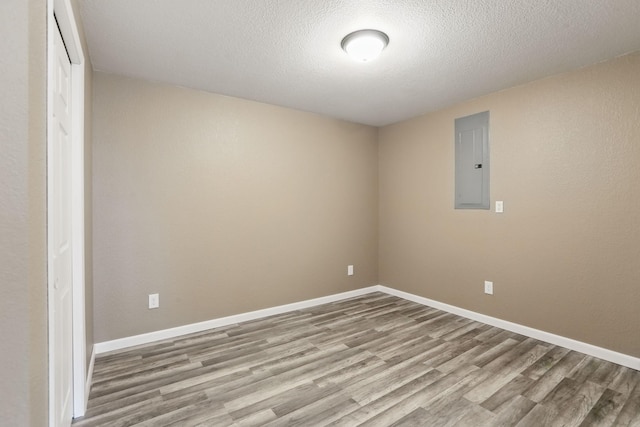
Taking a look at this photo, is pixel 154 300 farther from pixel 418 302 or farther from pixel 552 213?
pixel 552 213

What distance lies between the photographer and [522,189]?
282cm

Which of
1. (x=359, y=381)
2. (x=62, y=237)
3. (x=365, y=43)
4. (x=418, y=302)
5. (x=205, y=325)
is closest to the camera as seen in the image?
(x=62, y=237)

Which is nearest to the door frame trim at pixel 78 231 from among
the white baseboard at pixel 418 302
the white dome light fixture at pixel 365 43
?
the white baseboard at pixel 418 302

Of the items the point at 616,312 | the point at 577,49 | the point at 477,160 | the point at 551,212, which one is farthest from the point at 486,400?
the point at 577,49

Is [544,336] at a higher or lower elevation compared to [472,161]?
lower

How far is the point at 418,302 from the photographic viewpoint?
12.5 ft

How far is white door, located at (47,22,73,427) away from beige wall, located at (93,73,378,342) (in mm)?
908

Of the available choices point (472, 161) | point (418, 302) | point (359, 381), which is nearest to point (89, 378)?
point (359, 381)

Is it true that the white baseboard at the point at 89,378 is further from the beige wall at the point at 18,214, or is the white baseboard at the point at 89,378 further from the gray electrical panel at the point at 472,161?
the gray electrical panel at the point at 472,161

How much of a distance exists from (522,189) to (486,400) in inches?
73.2

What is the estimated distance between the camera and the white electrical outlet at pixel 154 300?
106 inches

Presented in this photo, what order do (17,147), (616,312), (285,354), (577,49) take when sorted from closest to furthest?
(17,147), (577,49), (616,312), (285,354)

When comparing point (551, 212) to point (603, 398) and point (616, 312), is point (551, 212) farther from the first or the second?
point (603, 398)

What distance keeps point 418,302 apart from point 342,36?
3073mm
